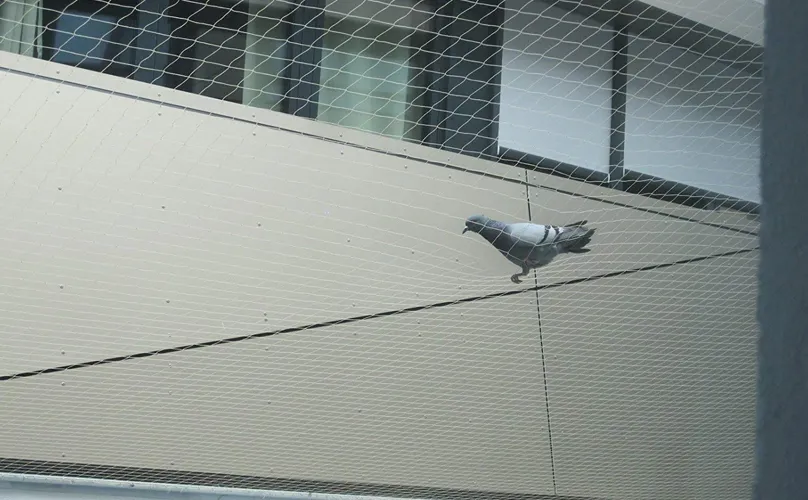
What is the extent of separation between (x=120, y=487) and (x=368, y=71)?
112cm

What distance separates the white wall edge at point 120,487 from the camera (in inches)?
78.1

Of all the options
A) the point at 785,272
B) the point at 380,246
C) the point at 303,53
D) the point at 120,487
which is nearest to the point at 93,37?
the point at 303,53

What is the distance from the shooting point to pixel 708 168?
2.75 meters

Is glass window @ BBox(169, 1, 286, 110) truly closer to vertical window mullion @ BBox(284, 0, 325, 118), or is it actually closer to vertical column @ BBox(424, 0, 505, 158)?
vertical window mullion @ BBox(284, 0, 325, 118)

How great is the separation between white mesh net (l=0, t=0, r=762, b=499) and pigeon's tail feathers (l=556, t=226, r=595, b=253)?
17 millimetres

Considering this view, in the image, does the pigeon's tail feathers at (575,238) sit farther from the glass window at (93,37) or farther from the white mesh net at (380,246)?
the glass window at (93,37)

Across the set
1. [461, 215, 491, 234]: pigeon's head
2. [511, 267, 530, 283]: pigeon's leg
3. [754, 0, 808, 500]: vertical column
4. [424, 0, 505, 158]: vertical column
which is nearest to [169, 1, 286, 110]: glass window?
[424, 0, 505, 158]: vertical column

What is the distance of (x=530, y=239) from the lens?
2.40m

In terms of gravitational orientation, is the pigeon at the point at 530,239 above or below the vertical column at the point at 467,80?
below

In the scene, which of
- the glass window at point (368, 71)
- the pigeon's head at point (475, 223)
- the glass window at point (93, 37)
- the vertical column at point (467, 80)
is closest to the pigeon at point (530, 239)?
the pigeon's head at point (475, 223)

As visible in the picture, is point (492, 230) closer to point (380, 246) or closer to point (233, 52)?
point (380, 246)

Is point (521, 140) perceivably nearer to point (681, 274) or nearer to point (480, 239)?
point (480, 239)

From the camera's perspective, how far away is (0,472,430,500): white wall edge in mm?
1983

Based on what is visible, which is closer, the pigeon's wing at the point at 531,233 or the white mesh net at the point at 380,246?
the white mesh net at the point at 380,246
